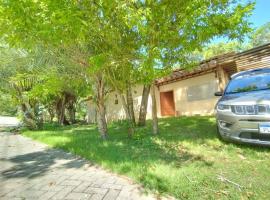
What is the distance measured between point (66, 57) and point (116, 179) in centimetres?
566

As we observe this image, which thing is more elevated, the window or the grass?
the window

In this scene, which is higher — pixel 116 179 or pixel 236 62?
pixel 236 62

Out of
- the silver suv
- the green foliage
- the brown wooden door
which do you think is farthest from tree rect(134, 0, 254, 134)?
the green foliage

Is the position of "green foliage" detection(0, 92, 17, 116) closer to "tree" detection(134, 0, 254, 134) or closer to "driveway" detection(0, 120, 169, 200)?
"driveway" detection(0, 120, 169, 200)

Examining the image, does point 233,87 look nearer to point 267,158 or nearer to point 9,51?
point 267,158

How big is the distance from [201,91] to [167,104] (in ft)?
12.5

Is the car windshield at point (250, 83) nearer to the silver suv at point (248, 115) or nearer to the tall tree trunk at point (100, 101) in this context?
the silver suv at point (248, 115)

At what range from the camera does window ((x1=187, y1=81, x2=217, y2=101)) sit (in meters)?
14.1

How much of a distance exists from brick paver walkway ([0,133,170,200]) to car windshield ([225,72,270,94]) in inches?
154

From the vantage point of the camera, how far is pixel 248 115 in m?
4.84

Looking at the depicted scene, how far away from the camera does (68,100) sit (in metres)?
24.9

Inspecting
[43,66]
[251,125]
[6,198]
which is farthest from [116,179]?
[43,66]

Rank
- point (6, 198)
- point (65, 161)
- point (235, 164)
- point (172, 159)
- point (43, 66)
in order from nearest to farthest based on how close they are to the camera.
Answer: point (6, 198), point (235, 164), point (172, 159), point (65, 161), point (43, 66)

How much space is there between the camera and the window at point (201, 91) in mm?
14150
